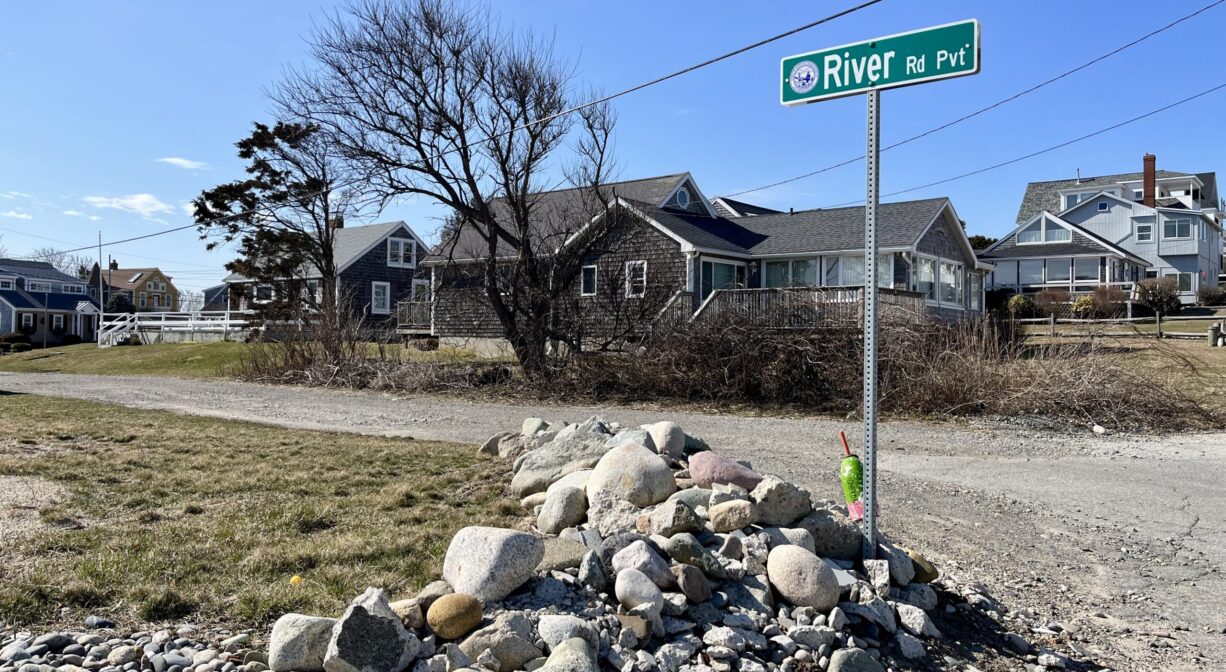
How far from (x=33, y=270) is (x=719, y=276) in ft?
234

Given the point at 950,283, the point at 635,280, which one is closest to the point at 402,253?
the point at 950,283

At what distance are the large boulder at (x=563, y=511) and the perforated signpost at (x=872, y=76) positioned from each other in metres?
1.64

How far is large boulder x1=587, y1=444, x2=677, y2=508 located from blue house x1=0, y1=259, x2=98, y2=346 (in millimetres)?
67676

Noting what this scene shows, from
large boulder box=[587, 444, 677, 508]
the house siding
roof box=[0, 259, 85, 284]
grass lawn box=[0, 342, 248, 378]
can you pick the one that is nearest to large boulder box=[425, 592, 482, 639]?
large boulder box=[587, 444, 677, 508]

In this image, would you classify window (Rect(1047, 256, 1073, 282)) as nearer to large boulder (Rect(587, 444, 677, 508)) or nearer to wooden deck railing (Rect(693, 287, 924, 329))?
wooden deck railing (Rect(693, 287, 924, 329))

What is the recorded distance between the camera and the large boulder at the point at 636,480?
16.4ft

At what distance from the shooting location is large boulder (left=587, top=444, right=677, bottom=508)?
499 centimetres

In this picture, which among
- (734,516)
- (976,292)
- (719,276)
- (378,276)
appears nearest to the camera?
(734,516)

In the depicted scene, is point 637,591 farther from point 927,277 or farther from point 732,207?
point 732,207

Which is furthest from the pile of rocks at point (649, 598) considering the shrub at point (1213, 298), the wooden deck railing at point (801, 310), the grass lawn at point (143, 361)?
the shrub at point (1213, 298)

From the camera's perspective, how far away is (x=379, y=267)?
44.7 metres

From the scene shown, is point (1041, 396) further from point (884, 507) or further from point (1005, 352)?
point (884, 507)

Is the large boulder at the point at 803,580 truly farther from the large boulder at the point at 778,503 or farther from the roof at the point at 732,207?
the roof at the point at 732,207

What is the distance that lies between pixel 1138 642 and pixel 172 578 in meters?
4.95
